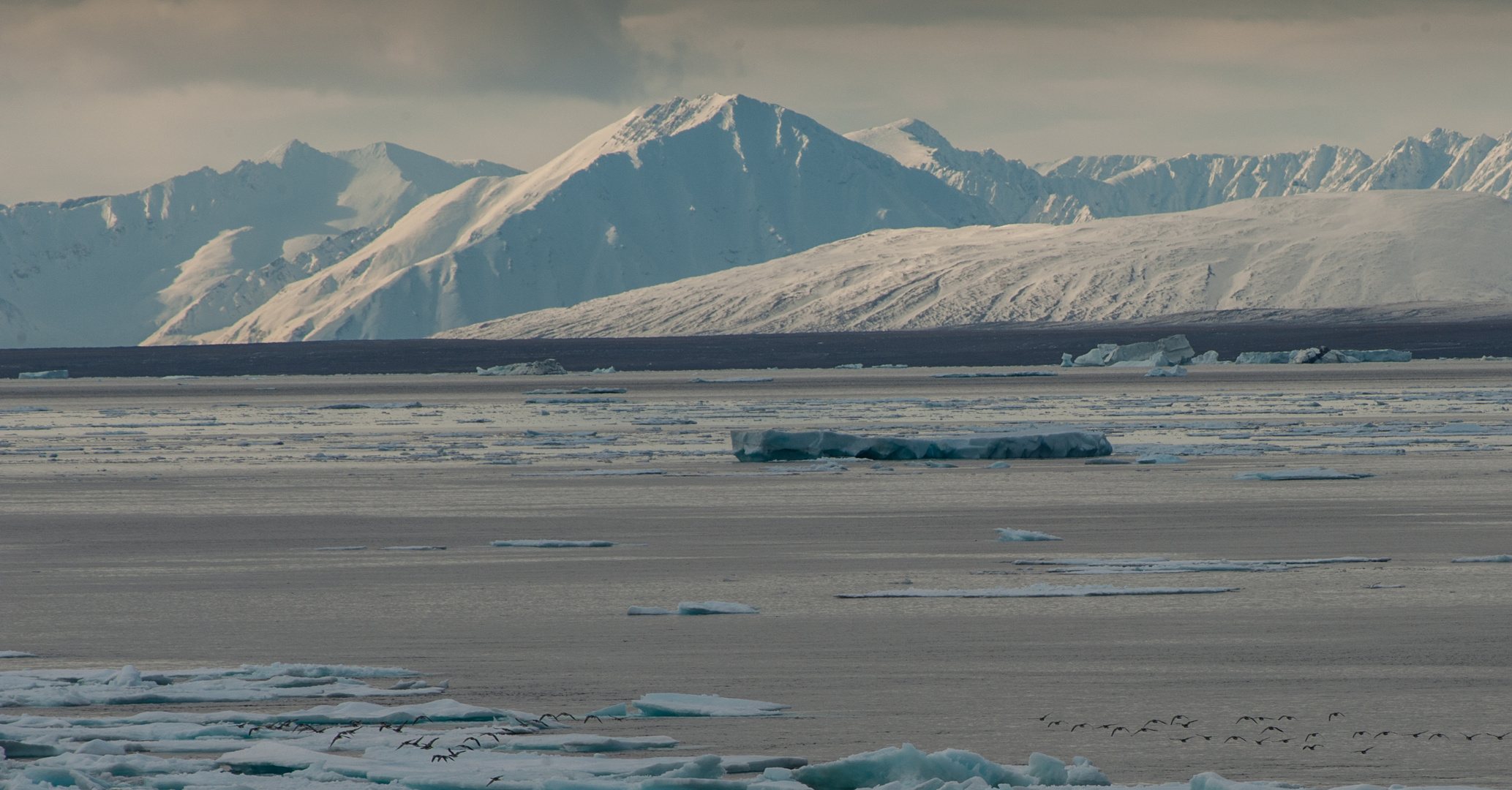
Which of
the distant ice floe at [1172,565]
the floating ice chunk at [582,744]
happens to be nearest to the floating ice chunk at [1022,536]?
the distant ice floe at [1172,565]

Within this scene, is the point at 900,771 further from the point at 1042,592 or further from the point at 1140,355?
the point at 1140,355

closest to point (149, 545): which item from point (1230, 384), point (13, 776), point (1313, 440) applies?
point (13, 776)

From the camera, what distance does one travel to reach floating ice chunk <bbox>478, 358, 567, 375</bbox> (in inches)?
3701

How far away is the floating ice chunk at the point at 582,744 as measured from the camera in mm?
7406

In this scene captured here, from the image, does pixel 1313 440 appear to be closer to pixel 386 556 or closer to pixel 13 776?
pixel 386 556

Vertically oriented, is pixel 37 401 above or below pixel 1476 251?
below

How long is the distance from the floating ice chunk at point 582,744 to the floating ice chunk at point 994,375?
228 feet

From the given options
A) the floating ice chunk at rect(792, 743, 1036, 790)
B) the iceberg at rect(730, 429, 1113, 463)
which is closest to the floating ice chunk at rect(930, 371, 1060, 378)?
the iceberg at rect(730, 429, 1113, 463)

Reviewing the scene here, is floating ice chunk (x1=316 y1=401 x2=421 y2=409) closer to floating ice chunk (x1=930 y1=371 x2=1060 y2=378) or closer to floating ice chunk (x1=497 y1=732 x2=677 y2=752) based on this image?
floating ice chunk (x1=930 y1=371 x2=1060 y2=378)

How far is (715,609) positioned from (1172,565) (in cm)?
393

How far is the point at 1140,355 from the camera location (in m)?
97.4

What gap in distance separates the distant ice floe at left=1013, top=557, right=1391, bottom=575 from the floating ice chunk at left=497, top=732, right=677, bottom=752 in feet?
19.6

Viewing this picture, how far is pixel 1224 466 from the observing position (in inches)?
914

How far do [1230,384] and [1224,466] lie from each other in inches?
1598
